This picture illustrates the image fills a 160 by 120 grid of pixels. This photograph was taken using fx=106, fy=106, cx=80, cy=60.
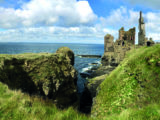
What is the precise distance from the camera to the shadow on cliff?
47.4ft

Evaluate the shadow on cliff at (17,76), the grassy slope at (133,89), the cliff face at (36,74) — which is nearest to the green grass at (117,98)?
the grassy slope at (133,89)

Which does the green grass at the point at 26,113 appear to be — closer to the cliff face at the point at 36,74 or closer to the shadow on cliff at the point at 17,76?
the cliff face at the point at 36,74

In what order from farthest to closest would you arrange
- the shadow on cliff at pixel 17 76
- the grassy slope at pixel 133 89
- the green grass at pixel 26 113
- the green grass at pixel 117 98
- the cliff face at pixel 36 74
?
the cliff face at pixel 36 74 → the shadow on cliff at pixel 17 76 → the grassy slope at pixel 133 89 → the green grass at pixel 117 98 → the green grass at pixel 26 113

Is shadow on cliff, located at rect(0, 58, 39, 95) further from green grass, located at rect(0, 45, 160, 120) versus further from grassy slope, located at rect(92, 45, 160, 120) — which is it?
grassy slope, located at rect(92, 45, 160, 120)

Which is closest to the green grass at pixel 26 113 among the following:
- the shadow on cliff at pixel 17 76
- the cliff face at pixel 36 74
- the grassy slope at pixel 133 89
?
the grassy slope at pixel 133 89

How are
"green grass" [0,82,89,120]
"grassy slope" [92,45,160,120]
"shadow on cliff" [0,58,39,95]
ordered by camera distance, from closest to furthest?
"green grass" [0,82,89,120], "grassy slope" [92,45,160,120], "shadow on cliff" [0,58,39,95]

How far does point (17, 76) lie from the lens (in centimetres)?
1591

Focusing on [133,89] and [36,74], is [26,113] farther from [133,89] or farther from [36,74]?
[36,74]

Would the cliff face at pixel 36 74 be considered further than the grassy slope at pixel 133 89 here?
Yes

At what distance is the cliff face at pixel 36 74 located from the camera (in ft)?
49.1

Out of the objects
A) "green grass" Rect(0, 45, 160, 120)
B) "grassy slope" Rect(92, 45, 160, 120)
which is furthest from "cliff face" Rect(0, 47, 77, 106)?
"grassy slope" Rect(92, 45, 160, 120)

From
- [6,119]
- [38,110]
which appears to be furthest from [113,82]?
[6,119]

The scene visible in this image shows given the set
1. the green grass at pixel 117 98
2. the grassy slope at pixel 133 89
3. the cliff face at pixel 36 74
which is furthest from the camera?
the cliff face at pixel 36 74

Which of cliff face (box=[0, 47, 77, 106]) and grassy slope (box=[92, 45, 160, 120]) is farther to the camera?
cliff face (box=[0, 47, 77, 106])
